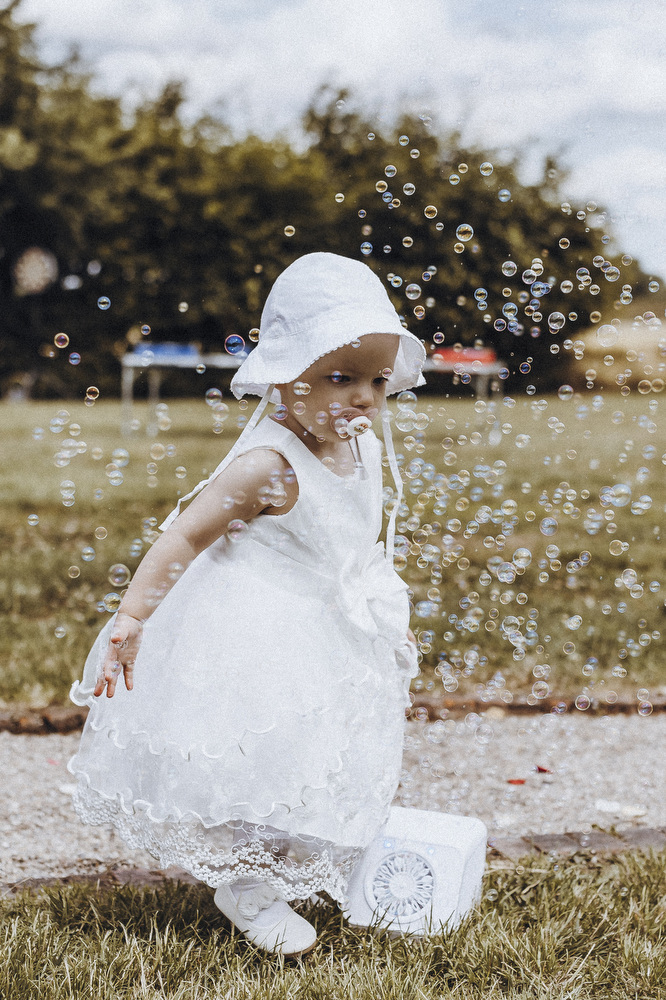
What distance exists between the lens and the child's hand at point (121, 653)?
5.57 ft

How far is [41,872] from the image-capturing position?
228 centimetres

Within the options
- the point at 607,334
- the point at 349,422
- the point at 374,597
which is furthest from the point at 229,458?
the point at 607,334

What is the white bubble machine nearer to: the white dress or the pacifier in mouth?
the white dress

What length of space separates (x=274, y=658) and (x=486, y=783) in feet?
4.03

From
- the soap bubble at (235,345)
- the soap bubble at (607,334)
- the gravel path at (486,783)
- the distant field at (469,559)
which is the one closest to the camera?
the soap bubble at (235,345)

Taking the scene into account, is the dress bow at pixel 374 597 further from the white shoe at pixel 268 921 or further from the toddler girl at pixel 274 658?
the white shoe at pixel 268 921

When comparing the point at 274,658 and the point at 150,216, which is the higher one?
the point at 150,216

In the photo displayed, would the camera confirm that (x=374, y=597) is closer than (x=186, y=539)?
No

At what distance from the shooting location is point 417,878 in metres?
2.00

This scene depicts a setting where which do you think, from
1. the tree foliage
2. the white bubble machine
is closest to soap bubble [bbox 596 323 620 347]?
the white bubble machine

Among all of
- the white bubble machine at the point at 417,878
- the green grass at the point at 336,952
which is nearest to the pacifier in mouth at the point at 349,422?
the white bubble machine at the point at 417,878

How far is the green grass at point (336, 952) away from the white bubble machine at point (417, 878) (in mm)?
34

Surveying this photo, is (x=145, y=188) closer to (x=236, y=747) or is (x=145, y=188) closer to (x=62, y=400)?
(x=62, y=400)

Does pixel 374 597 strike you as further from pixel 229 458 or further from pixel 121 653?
pixel 121 653
